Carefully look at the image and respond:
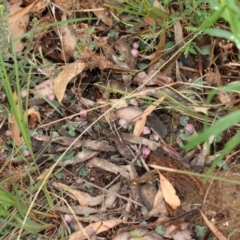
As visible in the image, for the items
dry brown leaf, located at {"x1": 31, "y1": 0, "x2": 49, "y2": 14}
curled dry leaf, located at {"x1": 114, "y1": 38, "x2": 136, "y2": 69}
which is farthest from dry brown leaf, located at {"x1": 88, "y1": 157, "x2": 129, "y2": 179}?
dry brown leaf, located at {"x1": 31, "y1": 0, "x2": 49, "y2": 14}

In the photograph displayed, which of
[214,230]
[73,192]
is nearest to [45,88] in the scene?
[73,192]

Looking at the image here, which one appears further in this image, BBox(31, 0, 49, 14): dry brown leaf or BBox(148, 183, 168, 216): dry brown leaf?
BBox(31, 0, 49, 14): dry brown leaf

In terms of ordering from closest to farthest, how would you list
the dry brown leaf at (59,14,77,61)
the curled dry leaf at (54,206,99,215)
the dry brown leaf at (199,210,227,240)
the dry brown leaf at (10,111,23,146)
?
the dry brown leaf at (199,210,227,240)
the curled dry leaf at (54,206,99,215)
the dry brown leaf at (10,111,23,146)
the dry brown leaf at (59,14,77,61)

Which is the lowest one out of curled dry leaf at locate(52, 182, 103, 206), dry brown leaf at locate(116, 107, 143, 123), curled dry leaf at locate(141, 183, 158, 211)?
curled dry leaf at locate(141, 183, 158, 211)

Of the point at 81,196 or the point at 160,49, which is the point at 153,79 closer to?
the point at 160,49

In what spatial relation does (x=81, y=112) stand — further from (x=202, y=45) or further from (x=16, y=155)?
(x=202, y=45)

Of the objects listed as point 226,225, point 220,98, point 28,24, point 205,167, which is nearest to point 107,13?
point 28,24

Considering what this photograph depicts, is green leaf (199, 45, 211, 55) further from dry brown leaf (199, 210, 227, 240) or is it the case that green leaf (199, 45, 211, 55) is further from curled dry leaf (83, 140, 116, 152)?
dry brown leaf (199, 210, 227, 240)
